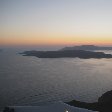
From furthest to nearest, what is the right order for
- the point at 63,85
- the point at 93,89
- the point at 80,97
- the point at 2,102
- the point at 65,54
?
the point at 65,54
the point at 63,85
the point at 93,89
the point at 80,97
the point at 2,102

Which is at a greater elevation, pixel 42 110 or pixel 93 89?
pixel 42 110

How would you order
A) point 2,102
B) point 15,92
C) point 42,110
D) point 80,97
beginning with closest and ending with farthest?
point 42,110, point 2,102, point 80,97, point 15,92

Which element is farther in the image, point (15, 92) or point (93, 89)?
point (93, 89)

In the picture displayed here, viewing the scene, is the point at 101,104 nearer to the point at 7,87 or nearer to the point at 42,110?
the point at 42,110

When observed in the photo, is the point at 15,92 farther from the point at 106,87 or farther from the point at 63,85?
the point at 106,87

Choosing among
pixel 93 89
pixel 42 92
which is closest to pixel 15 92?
pixel 42 92

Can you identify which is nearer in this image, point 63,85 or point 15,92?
point 15,92

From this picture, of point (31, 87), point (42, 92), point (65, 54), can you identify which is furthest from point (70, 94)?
point (65, 54)

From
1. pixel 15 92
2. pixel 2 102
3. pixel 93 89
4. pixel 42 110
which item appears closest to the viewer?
pixel 42 110

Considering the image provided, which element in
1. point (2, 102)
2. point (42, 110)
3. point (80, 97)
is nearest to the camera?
point (42, 110)
